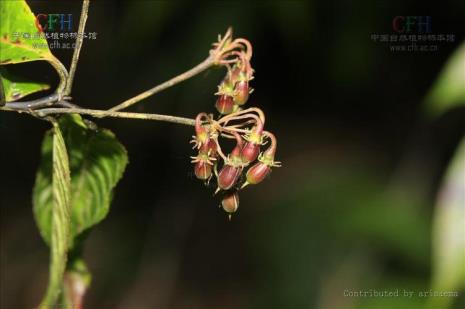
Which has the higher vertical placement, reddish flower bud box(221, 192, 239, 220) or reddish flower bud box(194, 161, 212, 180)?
reddish flower bud box(194, 161, 212, 180)

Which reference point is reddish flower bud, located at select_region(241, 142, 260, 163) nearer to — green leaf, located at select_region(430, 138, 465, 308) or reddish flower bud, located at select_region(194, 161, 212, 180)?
reddish flower bud, located at select_region(194, 161, 212, 180)

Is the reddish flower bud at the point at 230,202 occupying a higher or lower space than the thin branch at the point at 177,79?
lower

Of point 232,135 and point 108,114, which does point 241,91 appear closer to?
point 232,135

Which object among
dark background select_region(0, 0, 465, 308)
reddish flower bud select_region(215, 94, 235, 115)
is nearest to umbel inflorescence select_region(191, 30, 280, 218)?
reddish flower bud select_region(215, 94, 235, 115)

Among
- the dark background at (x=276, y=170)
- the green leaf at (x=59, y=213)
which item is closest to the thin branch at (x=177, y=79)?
the green leaf at (x=59, y=213)

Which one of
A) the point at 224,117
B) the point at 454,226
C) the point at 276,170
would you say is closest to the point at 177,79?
the point at 224,117

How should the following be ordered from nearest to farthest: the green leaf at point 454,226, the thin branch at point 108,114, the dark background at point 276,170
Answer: the thin branch at point 108,114, the green leaf at point 454,226, the dark background at point 276,170

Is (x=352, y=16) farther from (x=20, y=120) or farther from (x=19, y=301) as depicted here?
(x=19, y=301)

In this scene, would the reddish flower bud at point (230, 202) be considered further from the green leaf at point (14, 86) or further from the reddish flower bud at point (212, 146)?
the green leaf at point (14, 86)
